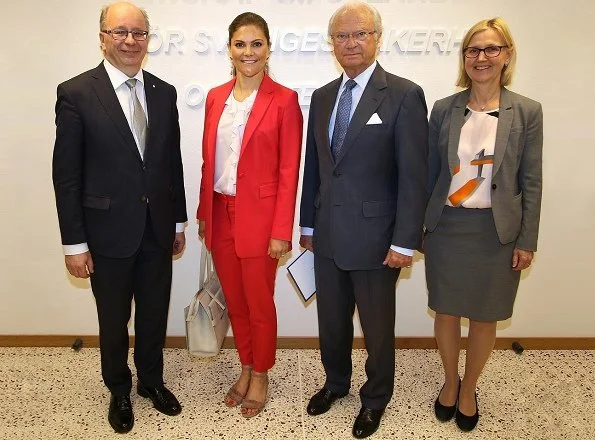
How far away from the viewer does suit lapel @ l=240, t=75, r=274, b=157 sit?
6.95 ft

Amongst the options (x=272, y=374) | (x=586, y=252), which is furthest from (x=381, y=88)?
(x=586, y=252)

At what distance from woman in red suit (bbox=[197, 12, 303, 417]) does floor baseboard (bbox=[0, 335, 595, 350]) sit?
902mm

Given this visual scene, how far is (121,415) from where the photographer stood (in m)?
2.38

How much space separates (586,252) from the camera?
122 inches

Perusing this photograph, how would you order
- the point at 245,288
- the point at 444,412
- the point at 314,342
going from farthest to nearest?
the point at 314,342
the point at 444,412
the point at 245,288

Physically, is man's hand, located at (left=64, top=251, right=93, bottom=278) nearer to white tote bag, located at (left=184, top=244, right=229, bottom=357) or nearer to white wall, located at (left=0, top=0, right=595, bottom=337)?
white tote bag, located at (left=184, top=244, right=229, bottom=357)

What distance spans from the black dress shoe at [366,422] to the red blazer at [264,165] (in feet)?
3.16

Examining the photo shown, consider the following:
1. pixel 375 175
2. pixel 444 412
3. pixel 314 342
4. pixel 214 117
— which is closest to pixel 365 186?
pixel 375 175

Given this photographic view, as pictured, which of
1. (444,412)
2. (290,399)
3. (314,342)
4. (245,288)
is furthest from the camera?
(314,342)

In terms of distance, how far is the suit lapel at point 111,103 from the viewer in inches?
78.7

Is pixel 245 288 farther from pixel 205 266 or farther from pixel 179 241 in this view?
pixel 179 241

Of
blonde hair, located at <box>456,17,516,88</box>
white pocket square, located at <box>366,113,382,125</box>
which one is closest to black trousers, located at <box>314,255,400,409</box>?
white pocket square, located at <box>366,113,382,125</box>

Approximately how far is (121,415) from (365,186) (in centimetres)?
167

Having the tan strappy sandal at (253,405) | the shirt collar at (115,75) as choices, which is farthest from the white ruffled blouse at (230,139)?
the tan strappy sandal at (253,405)
